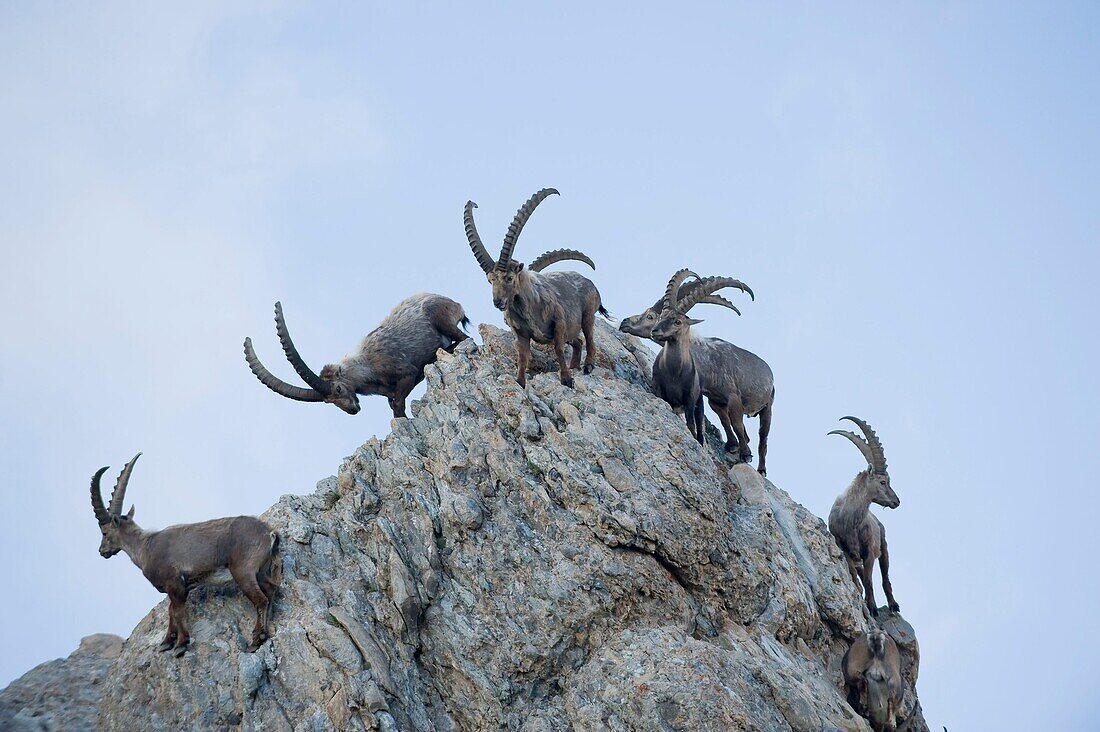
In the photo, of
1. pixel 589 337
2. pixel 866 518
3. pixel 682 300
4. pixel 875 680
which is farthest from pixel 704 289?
pixel 875 680

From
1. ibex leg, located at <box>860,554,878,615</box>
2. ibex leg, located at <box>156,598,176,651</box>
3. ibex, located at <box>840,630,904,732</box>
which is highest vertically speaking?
ibex leg, located at <box>860,554,878,615</box>

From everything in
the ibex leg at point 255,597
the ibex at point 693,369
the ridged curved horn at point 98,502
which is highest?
the ibex at point 693,369

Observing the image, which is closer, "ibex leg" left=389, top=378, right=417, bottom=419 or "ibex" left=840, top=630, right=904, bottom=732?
"ibex" left=840, top=630, right=904, bottom=732

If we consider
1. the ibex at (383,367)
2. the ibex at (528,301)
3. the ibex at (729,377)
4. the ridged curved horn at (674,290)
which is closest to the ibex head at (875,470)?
the ibex at (729,377)

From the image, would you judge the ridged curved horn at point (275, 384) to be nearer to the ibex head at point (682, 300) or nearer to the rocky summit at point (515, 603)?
the rocky summit at point (515, 603)

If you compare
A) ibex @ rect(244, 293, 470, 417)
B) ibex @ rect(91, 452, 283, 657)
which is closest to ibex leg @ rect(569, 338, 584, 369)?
ibex @ rect(244, 293, 470, 417)

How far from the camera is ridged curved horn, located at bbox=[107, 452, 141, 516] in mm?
16125

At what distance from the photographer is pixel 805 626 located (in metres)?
15.6

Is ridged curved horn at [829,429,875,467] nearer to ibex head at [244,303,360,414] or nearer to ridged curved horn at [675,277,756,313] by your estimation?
ridged curved horn at [675,277,756,313]

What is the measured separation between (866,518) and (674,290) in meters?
5.26

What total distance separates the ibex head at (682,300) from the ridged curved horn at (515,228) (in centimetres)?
322

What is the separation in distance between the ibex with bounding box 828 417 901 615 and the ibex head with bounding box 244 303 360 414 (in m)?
8.96

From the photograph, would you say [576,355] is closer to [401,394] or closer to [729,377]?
[729,377]

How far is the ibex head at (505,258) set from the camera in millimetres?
16453
